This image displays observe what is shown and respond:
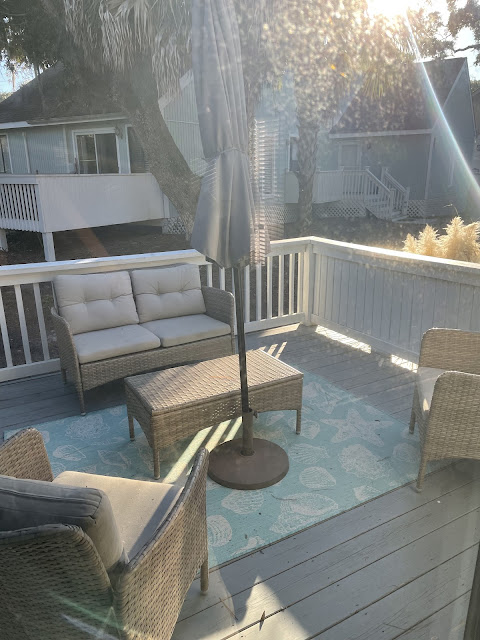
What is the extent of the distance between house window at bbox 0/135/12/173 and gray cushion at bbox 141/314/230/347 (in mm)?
14625

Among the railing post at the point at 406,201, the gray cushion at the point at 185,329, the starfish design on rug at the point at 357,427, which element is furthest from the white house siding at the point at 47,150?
the starfish design on rug at the point at 357,427

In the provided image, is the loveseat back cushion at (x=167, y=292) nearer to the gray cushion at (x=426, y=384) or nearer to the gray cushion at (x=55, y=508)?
the gray cushion at (x=426, y=384)

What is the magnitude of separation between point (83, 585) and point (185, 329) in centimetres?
276

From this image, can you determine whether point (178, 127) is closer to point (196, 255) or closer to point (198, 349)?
point (196, 255)

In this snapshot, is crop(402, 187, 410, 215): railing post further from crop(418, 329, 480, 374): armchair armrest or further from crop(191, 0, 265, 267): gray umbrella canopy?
crop(191, 0, 265, 267): gray umbrella canopy

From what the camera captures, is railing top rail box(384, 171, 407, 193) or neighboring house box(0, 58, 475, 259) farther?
railing top rail box(384, 171, 407, 193)

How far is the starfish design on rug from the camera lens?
10.5 feet

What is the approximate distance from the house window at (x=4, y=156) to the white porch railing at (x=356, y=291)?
1342 centimetres

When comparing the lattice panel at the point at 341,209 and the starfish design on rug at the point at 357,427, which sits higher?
the lattice panel at the point at 341,209

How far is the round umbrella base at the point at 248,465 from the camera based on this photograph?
2.72 m

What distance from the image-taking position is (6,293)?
31.6 ft

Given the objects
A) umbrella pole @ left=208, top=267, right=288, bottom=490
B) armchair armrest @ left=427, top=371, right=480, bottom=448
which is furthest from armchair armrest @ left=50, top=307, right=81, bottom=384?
armchair armrest @ left=427, top=371, right=480, bottom=448

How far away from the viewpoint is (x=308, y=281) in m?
5.43

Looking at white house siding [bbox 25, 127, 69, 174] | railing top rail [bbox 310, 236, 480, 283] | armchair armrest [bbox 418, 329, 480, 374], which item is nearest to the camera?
armchair armrest [bbox 418, 329, 480, 374]
